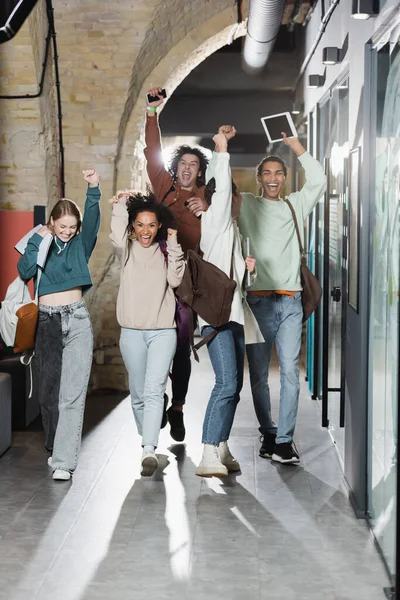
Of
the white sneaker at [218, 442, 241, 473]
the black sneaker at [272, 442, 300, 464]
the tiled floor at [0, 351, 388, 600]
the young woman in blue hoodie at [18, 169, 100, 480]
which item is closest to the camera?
the tiled floor at [0, 351, 388, 600]

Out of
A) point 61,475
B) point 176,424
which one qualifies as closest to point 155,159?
point 176,424

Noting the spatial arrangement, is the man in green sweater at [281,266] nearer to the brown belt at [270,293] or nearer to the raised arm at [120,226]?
the brown belt at [270,293]

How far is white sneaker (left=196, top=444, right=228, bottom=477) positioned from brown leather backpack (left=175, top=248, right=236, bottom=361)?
0.56 metres

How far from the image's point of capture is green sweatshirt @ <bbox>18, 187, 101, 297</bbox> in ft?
17.9

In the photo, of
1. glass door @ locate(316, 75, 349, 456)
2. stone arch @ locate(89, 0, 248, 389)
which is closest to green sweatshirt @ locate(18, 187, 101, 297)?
glass door @ locate(316, 75, 349, 456)

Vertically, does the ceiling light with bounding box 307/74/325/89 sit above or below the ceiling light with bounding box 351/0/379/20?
above

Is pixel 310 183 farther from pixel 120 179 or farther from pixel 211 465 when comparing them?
pixel 120 179

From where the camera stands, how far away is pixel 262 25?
7.88 metres

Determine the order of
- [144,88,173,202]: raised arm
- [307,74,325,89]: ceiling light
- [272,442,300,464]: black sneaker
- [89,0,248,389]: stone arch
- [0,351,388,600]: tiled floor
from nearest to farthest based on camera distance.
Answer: [0,351,388,600]: tiled floor < [272,442,300,464]: black sneaker < [144,88,173,202]: raised arm < [307,74,325,89]: ceiling light < [89,0,248,389]: stone arch

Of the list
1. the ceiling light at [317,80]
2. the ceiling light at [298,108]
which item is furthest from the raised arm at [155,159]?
the ceiling light at [298,108]

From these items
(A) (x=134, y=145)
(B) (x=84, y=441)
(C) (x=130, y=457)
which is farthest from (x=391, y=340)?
(A) (x=134, y=145)

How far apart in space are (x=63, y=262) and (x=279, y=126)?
142cm

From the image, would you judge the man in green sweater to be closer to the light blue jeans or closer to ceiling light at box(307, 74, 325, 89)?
the light blue jeans

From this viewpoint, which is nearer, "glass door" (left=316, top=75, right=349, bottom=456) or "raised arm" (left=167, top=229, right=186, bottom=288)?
"raised arm" (left=167, top=229, right=186, bottom=288)
